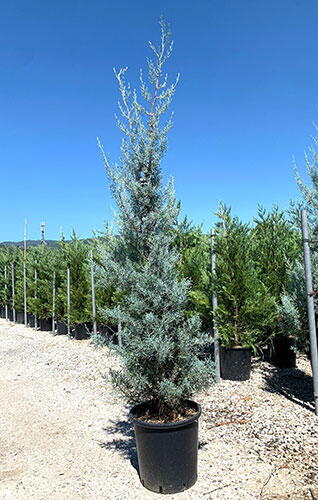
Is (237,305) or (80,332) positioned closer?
(237,305)

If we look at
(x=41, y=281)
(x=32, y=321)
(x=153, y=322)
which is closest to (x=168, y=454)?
(x=153, y=322)

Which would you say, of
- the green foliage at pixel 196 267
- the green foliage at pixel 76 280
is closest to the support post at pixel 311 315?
the green foliage at pixel 196 267

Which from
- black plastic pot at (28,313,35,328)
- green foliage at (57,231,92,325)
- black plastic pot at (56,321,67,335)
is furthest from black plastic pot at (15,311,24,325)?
green foliage at (57,231,92,325)

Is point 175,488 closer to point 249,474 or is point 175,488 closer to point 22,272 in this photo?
point 249,474

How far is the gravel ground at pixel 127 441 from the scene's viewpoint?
3141mm

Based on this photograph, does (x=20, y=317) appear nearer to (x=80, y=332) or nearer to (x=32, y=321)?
(x=32, y=321)

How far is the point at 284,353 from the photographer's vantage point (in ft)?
22.1

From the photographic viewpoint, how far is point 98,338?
385 centimetres

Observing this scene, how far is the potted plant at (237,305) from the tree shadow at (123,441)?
2.09 meters

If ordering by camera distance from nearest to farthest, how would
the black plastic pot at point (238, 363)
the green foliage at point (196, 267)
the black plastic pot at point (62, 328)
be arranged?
the black plastic pot at point (238, 363), the green foliage at point (196, 267), the black plastic pot at point (62, 328)

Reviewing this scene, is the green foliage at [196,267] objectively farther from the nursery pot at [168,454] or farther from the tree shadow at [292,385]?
the nursery pot at [168,454]

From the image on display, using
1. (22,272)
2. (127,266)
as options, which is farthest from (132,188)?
(22,272)

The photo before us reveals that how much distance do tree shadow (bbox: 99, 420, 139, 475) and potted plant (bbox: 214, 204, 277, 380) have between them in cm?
209

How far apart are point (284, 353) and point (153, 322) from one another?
4.19m
